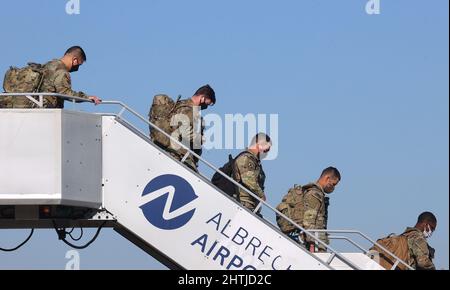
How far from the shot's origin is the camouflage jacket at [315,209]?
24.2 meters

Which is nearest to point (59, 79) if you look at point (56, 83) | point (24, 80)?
point (56, 83)

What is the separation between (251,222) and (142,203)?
72.1 inches

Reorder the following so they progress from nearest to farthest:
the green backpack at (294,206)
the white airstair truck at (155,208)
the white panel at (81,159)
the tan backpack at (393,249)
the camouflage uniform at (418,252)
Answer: the white panel at (81,159), the white airstair truck at (155,208), the green backpack at (294,206), the tan backpack at (393,249), the camouflage uniform at (418,252)

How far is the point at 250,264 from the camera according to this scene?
68.3ft

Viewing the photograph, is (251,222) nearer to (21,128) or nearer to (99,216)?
(99,216)

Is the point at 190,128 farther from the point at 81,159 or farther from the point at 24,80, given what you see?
the point at 24,80

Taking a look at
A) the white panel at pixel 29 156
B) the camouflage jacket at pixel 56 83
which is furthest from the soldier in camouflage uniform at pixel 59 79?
Result: the white panel at pixel 29 156

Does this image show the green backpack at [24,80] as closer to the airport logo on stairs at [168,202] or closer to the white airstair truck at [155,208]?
the white airstair truck at [155,208]

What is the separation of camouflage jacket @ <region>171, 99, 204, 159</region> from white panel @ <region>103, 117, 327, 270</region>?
1.15 meters

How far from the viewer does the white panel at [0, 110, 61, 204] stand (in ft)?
65.2

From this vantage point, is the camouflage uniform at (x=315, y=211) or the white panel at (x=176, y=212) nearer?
the white panel at (x=176, y=212)

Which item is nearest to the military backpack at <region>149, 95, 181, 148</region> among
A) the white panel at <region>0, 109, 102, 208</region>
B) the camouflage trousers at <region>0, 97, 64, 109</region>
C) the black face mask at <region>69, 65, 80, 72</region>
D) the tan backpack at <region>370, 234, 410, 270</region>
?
the black face mask at <region>69, 65, 80, 72</region>

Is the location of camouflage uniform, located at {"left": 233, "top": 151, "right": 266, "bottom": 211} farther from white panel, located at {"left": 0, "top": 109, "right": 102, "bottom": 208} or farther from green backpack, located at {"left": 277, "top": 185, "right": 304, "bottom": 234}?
white panel, located at {"left": 0, "top": 109, "right": 102, "bottom": 208}
